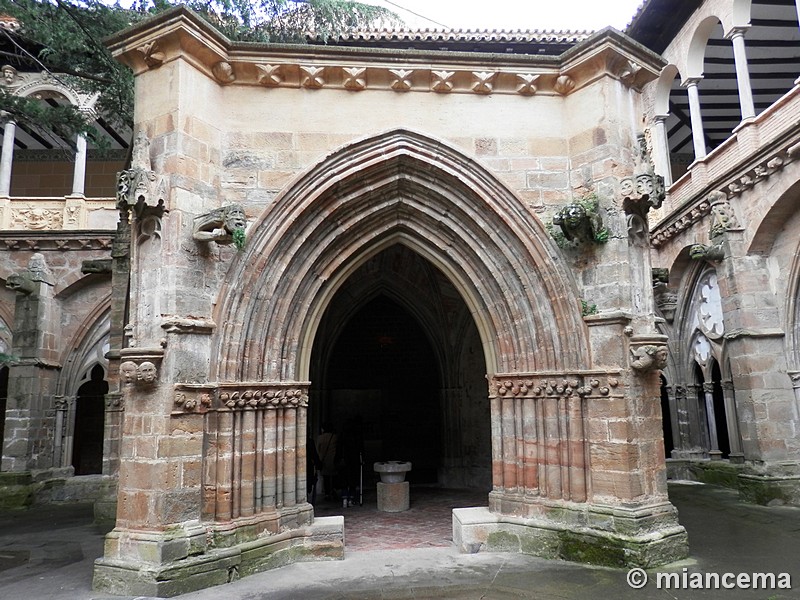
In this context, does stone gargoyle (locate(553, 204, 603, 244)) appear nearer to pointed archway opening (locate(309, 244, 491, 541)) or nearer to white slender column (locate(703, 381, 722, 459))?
pointed archway opening (locate(309, 244, 491, 541))

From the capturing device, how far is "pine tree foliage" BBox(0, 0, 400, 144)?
26.4ft

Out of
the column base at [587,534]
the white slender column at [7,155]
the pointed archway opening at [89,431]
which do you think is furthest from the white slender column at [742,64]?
the pointed archway opening at [89,431]

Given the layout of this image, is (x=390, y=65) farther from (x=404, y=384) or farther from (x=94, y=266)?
(x=404, y=384)

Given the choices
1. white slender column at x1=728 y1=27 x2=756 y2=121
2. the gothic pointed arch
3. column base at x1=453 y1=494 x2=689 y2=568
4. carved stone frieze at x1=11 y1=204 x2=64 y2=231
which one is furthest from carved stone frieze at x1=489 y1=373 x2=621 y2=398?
carved stone frieze at x1=11 y1=204 x2=64 y2=231

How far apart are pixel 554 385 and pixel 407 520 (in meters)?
3.19

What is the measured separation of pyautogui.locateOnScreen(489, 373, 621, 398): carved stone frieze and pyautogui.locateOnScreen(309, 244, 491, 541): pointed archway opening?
2782 mm

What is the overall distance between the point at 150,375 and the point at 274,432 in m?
1.40

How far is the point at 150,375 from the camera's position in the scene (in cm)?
521

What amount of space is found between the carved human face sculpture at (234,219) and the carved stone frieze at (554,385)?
125 inches

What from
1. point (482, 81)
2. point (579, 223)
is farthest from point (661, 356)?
point (482, 81)

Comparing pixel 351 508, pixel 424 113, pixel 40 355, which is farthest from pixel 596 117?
pixel 40 355

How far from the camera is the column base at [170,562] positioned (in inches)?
195

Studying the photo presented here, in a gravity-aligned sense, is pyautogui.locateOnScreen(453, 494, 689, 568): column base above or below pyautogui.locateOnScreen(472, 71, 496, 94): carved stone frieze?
below

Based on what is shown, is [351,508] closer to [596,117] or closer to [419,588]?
[419,588]
